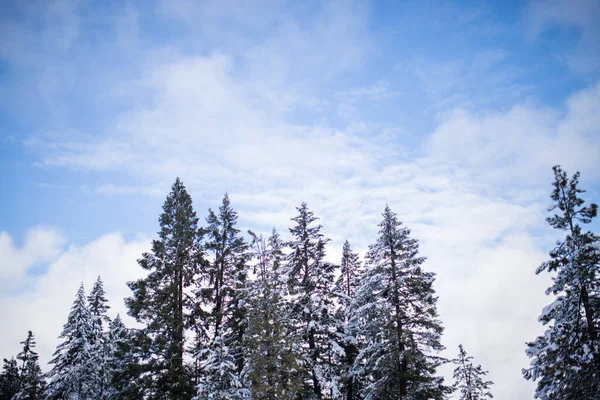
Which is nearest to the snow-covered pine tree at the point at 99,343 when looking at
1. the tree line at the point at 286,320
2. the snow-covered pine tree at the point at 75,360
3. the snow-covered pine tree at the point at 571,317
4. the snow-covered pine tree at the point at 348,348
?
the snow-covered pine tree at the point at 75,360

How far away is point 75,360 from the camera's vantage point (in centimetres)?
3431

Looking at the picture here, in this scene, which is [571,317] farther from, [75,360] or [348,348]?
[75,360]

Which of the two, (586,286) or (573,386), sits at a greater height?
Result: (586,286)

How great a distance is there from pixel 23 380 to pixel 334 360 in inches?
1756

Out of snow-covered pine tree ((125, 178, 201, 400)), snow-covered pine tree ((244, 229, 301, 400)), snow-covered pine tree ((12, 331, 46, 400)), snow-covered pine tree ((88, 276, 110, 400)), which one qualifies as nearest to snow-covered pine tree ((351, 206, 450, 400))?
snow-covered pine tree ((244, 229, 301, 400))

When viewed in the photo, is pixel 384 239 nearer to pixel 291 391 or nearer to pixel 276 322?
pixel 276 322

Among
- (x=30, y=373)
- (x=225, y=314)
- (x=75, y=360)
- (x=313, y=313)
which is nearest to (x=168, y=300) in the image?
(x=225, y=314)

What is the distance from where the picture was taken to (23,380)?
48.6m

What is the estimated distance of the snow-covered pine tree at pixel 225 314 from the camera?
20.1 m

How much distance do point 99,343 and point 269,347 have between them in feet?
78.1

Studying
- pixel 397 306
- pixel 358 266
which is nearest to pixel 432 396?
pixel 397 306

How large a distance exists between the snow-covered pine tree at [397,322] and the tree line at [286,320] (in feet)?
0.21

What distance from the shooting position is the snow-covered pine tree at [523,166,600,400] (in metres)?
13.8

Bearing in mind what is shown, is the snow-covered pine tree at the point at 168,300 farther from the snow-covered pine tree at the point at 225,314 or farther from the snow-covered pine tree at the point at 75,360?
the snow-covered pine tree at the point at 75,360
